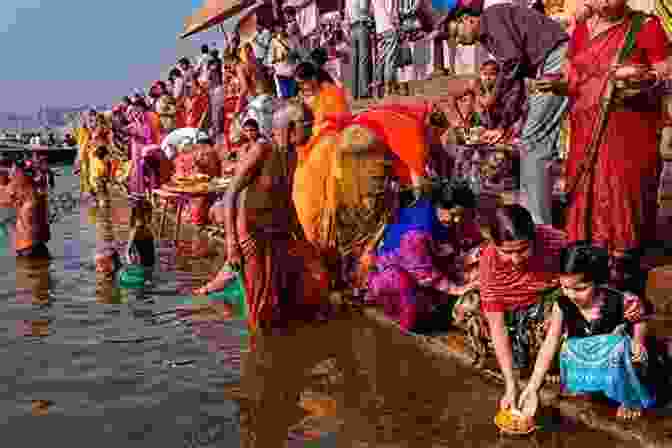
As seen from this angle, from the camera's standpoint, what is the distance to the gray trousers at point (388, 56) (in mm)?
10000

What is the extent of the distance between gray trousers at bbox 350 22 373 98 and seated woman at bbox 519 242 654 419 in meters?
7.81

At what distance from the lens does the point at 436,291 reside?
514 centimetres

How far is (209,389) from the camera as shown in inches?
173

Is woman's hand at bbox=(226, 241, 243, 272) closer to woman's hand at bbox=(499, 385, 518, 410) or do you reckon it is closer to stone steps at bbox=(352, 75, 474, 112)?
woman's hand at bbox=(499, 385, 518, 410)

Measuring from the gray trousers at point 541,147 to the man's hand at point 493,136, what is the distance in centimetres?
90

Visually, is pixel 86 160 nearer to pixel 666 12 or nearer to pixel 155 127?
pixel 155 127

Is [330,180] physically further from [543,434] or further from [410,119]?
[543,434]

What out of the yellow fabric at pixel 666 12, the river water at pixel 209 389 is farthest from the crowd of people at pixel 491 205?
the yellow fabric at pixel 666 12

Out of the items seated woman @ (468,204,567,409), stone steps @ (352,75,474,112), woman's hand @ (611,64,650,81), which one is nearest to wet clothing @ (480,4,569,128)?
woman's hand @ (611,64,650,81)

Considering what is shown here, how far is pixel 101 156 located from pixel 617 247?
16793 millimetres

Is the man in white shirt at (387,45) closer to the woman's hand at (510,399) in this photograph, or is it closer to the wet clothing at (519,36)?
the wet clothing at (519,36)

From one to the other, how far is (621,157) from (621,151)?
1.2 inches

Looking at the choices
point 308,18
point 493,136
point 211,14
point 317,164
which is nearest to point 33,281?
point 317,164

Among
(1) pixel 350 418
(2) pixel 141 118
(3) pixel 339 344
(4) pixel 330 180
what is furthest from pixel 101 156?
(1) pixel 350 418
